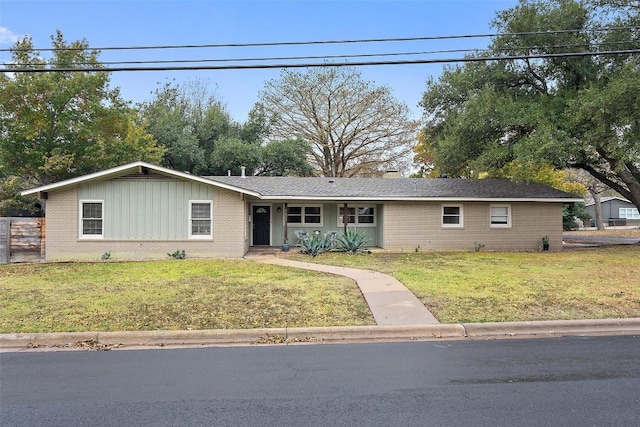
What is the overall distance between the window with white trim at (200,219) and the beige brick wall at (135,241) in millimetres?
198

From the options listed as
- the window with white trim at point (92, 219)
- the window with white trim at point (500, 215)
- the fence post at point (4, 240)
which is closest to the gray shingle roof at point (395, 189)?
the window with white trim at point (500, 215)

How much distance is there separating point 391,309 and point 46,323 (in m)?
5.51

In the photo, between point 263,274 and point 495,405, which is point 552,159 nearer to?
point 263,274

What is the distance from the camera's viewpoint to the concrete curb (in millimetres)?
6145

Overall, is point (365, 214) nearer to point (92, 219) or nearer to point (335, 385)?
point (92, 219)

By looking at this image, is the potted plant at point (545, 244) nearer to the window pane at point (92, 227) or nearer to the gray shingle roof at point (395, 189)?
the gray shingle roof at point (395, 189)

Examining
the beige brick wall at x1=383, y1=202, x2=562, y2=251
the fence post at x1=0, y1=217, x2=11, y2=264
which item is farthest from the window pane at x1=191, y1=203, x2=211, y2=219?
the beige brick wall at x1=383, y1=202, x2=562, y2=251

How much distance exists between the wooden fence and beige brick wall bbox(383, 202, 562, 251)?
13396mm

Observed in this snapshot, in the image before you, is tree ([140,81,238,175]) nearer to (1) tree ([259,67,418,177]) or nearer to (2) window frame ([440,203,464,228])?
(1) tree ([259,67,418,177])

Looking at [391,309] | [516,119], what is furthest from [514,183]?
[391,309]

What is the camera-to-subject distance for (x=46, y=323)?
6738 millimetres

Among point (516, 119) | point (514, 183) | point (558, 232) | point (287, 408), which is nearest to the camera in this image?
point (287, 408)

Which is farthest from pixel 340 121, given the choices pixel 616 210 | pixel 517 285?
pixel 616 210

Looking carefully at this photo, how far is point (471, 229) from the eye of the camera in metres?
19.6
